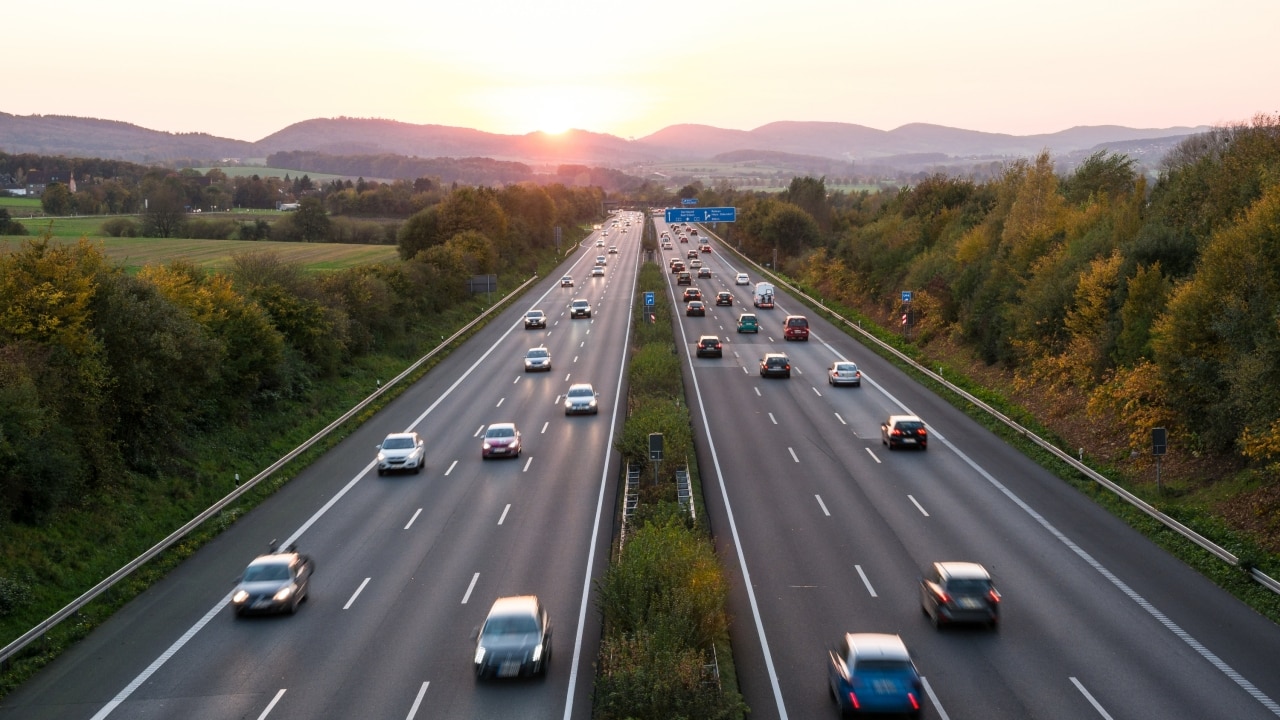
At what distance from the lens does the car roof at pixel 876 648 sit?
15.2 m

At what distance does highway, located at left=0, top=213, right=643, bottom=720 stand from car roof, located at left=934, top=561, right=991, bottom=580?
699cm

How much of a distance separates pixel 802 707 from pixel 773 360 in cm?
3150

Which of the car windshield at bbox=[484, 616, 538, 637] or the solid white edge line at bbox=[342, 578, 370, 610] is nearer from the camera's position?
the car windshield at bbox=[484, 616, 538, 637]

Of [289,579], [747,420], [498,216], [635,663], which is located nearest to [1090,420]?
[747,420]

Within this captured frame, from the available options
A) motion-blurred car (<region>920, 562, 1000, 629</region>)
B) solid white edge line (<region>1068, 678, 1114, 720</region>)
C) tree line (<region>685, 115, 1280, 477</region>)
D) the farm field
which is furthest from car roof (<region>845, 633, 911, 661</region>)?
Answer: the farm field

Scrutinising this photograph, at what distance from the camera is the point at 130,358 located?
92.9 feet

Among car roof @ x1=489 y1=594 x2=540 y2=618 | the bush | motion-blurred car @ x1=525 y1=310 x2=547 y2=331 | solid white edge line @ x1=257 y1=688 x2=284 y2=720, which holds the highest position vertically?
the bush

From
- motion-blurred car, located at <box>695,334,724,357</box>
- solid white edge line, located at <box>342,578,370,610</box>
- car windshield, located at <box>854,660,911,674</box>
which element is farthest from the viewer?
motion-blurred car, located at <box>695,334,724,357</box>

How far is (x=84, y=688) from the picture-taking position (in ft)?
57.0

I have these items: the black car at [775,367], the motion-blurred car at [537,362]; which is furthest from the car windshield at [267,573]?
the black car at [775,367]

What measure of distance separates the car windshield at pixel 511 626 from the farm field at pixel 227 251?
63.3 m

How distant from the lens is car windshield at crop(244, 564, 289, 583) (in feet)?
67.4

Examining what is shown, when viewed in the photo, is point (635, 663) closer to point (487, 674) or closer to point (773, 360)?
point (487, 674)

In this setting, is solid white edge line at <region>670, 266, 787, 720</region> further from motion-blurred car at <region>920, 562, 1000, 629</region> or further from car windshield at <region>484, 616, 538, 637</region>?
motion-blurred car at <region>920, 562, 1000, 629</region>
